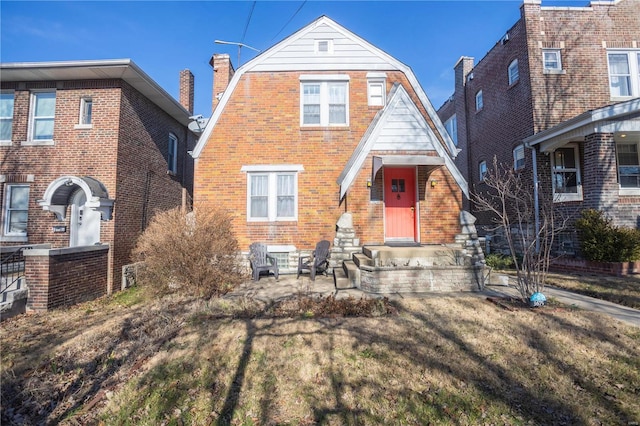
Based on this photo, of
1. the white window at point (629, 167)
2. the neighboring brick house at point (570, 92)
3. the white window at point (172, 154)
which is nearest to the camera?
the neighboring brick house at point (570, 92)

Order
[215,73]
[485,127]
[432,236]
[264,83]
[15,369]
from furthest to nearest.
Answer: [485,127] → [215,73] → [264,83] → [432,236] → [15,369]

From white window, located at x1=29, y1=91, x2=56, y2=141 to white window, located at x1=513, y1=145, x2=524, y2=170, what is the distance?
742 inches

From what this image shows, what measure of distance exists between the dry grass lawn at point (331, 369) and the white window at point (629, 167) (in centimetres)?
957

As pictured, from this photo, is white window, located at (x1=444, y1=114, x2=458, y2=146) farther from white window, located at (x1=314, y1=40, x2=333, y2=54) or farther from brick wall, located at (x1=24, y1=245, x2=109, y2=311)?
brick wall, located at (x1=24, y1=245, x2=109, y2=311)

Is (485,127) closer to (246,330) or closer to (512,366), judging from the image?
(512,366)

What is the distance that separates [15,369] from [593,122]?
632 inches

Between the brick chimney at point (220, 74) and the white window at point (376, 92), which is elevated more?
the brick chimney at point (220, 74)

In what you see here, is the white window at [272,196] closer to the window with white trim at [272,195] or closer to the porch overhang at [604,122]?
the window with white trim at [272,195]

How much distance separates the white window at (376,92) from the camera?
36.6ft

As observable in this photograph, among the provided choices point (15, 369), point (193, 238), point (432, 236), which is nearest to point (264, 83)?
point (193, 238)

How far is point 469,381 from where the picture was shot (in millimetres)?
3875

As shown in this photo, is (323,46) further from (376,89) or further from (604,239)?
(604,239)

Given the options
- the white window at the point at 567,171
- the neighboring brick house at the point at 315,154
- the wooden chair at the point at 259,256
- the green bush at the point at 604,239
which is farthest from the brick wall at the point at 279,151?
the green bush at the point at 604,239

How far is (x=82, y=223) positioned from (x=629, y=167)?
20.6 metres
